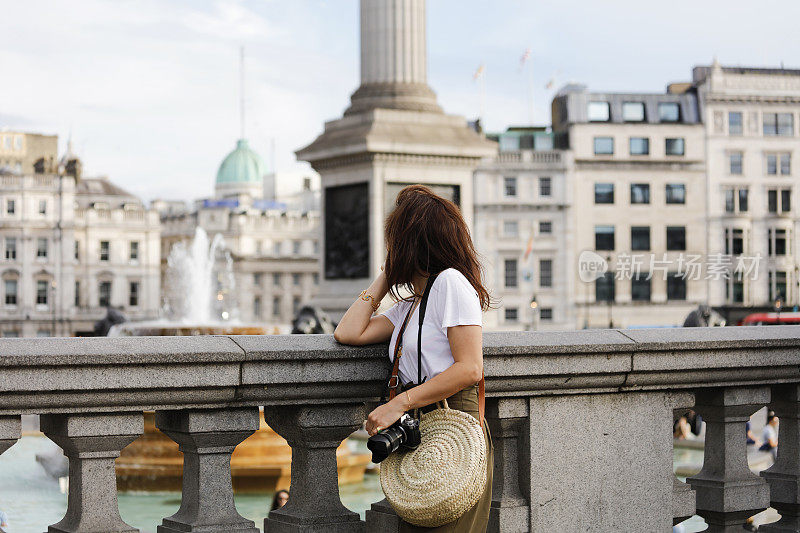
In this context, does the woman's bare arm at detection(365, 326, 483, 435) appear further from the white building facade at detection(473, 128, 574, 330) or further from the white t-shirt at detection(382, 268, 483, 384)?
the white building facade at detection(473, 128, 574, 330)

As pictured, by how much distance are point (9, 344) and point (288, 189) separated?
482 ft

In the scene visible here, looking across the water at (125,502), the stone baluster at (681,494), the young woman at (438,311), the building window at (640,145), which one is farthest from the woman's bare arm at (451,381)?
the building window at (640,145)

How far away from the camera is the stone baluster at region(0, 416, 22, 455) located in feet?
12.7

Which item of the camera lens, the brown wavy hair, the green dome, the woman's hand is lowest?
the camera lens

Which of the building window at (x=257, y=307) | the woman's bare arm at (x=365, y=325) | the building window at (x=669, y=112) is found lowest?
the building window at (x=257, y=307)

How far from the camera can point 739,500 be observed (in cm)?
558

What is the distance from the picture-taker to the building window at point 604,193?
263ft

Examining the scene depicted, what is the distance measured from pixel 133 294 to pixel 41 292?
29.4 feet

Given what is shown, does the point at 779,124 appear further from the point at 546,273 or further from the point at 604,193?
the point at 546,273

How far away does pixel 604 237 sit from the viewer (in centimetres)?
8038

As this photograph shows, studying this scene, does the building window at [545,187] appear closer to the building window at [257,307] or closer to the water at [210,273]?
the water at [210,273]

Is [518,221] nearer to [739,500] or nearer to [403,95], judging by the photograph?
[403,95]

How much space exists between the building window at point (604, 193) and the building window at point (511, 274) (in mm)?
7429

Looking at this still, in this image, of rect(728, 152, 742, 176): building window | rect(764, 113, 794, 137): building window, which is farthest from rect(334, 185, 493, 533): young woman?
rect(764, 113, 794, 137): building window
